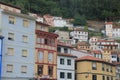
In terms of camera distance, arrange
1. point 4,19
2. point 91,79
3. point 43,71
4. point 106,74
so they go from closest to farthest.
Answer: point 4,19 → point 43,71 → point 91,79 → point 106,74

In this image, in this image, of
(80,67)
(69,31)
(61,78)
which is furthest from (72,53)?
(69,31)

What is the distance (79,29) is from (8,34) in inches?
4930

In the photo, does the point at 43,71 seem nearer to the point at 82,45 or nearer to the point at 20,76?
the point at 20,76

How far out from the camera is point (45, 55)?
61.7 metres

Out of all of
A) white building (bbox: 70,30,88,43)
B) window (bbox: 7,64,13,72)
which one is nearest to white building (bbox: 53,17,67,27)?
white building (bbox: 70,30,88,43)

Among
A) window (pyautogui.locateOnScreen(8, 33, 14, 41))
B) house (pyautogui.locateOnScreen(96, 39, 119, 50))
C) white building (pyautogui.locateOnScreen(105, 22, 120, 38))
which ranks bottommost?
house (pyautogui.locateOnScreen(96, 39, 119, 50))

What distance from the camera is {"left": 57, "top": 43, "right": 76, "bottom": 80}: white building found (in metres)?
64.7

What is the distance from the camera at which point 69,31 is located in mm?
176875

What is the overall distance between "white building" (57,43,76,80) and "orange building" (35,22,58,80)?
4.68ft

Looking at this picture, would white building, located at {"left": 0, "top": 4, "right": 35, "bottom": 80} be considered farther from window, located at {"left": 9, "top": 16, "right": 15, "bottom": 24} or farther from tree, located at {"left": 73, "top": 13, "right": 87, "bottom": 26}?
tree, located at {"left": 73, "top": 13, "right": 87, "bottom": 26}

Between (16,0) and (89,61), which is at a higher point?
(16,0)

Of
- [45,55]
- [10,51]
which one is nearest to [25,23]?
[10,51]

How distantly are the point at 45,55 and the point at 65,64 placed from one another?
18.7 feet

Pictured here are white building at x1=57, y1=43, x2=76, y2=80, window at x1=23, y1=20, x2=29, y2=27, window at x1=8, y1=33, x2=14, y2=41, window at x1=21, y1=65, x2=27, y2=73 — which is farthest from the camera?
white building at x1=57, y1=43, x2=76, y2=80
